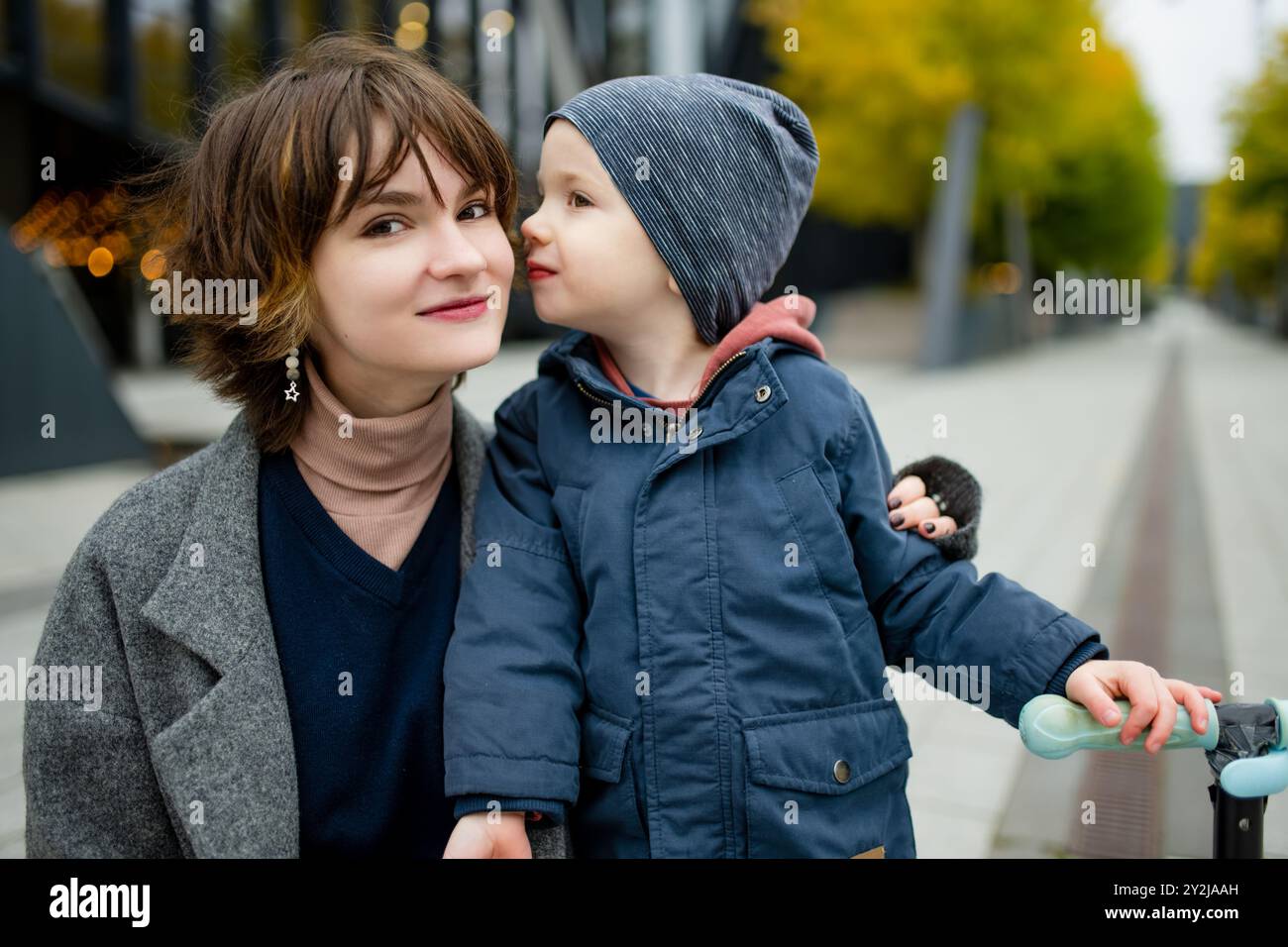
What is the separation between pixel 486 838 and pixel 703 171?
986 mm

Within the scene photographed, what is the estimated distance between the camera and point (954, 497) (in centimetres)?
169

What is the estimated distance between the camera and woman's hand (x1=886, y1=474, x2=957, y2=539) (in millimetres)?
1617

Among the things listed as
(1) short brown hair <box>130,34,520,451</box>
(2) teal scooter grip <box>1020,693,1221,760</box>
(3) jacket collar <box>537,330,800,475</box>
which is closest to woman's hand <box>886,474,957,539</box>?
(3) jacket collar <box>537,330,800,475</box>

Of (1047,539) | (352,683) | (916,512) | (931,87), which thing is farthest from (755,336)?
(931,87)

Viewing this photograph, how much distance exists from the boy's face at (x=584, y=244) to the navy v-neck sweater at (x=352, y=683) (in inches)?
18.1

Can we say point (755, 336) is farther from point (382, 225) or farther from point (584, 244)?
point (382, 225)

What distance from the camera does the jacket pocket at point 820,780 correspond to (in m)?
1.50

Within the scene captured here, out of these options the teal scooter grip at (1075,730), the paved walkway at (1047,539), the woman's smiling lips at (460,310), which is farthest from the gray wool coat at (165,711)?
Result: the paved walkway at (1047,539)

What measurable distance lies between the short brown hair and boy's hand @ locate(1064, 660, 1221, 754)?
107 centimetres

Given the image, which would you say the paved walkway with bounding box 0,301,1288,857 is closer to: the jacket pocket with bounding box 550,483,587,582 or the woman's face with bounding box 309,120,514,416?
the jacket pocket with bounding box 550,483,587,582

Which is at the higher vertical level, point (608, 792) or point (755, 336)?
point (755, 336)

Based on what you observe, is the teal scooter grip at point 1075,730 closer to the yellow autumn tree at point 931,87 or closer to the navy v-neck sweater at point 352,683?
the navy v-neck sweater at point 352,683
